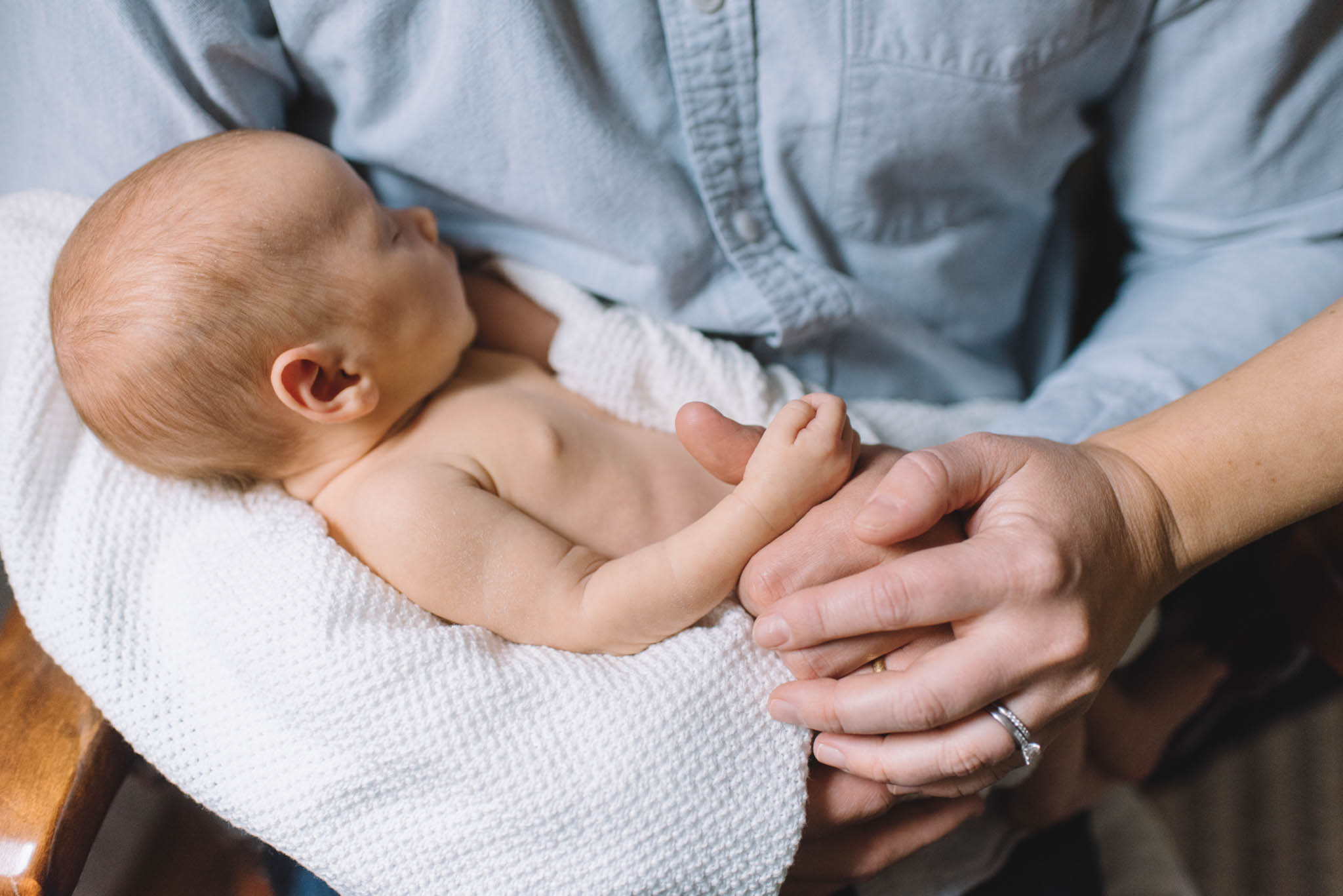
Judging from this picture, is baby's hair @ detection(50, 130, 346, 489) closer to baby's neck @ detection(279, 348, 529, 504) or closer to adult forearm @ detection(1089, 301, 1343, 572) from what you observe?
baby's neck @ detection(279, 348, 529, 504)

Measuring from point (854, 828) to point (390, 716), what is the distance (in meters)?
0.44

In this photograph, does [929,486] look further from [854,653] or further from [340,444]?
[340,444]

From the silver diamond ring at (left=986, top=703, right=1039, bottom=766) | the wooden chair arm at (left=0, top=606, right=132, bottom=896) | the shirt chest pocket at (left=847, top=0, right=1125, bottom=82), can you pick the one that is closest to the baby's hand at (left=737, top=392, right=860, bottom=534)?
the silver diamond ring at (left=986, top=703, right=1039, bottom=766)

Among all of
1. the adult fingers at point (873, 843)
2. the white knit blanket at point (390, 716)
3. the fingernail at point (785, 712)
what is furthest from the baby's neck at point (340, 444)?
the adult fingers at point (873, 843)

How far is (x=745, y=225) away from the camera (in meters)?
0.87

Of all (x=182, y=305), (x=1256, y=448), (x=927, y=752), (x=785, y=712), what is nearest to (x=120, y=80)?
(x=182, y=305)

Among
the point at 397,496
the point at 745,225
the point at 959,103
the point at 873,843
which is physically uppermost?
the point at 959,103

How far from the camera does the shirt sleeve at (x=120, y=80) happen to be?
0.75 m

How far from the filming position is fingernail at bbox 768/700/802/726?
0.66m

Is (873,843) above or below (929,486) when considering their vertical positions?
below

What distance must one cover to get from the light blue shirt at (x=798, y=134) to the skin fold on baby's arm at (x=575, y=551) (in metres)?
0.25

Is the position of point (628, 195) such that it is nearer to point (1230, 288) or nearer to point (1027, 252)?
point (1027, 252)

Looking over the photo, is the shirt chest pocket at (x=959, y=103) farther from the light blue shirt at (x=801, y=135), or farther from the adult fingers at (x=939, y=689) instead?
the adult fingers at (x=939, y=689)

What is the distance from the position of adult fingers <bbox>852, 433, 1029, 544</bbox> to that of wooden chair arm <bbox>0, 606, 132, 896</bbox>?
64 centimetres
